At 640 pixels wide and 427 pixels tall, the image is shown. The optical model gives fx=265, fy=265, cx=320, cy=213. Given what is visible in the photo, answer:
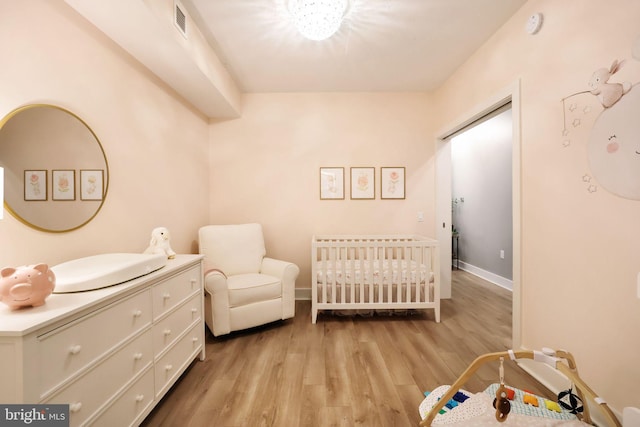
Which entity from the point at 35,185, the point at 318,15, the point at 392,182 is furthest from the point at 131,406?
the point at 392,182

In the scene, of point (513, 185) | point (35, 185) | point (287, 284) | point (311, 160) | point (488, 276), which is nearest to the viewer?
point (35, 185)

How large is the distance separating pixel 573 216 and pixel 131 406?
2.42m

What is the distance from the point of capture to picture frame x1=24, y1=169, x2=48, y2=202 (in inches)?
48.0

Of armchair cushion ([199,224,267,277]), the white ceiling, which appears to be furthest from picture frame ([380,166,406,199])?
armchair cushion ([199,224,267,277])

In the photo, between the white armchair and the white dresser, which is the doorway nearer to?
the white armchair

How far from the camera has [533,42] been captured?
1.70 meters

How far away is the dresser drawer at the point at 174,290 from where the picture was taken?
1.40m

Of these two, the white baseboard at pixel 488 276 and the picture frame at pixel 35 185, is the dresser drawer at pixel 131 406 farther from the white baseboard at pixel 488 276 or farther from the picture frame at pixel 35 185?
the white baseboard at pixel 488 276

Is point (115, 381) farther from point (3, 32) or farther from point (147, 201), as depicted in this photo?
point (3, 32)

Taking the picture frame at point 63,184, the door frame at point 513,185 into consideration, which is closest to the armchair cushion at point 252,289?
the picture frame at point 63,184

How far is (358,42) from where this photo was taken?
218cm

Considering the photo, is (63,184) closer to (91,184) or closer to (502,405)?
(91,184)

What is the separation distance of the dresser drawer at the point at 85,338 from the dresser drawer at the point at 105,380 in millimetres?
49

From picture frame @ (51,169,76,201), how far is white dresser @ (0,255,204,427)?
61 centimetres
